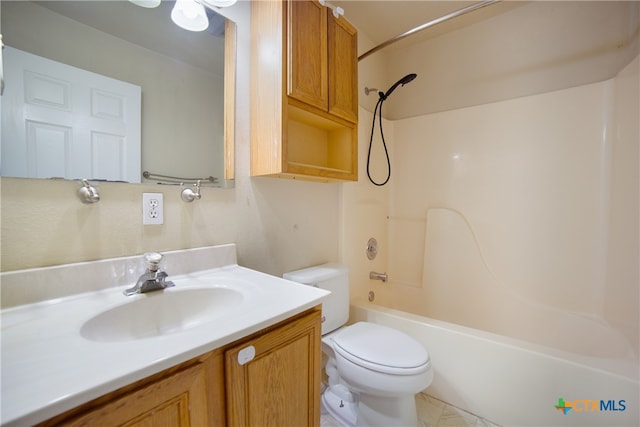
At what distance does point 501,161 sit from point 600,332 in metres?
1.14

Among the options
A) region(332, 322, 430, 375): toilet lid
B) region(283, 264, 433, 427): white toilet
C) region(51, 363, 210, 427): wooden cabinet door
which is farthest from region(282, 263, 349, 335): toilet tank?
region(51, 363, 210, 427): wooden cabinet door

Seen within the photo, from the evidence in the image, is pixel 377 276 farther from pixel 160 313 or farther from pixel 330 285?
pixel 160 313

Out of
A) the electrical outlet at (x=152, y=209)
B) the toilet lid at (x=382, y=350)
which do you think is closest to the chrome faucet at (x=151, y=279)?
the electrical outlet at (x=152, y=209)

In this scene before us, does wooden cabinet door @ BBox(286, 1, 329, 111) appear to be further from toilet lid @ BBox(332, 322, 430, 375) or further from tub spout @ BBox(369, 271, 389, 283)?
tub spout @ BBox(369, 271, 389, 283)

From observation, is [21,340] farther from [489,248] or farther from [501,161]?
[501,161]

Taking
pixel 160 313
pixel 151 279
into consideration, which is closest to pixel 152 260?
pixel 151 279

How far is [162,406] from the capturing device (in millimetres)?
486

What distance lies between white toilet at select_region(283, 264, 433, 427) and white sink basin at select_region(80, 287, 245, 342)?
47 centimetres

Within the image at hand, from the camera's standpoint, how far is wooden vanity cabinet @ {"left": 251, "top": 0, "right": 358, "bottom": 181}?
3.59ft

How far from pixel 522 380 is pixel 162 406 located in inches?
59.1

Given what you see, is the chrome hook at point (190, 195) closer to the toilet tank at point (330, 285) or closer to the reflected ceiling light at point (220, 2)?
the toilet tank at point (330, 285)

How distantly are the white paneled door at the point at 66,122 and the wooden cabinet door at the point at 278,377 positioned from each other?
724 millimetres

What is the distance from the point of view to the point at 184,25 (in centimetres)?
105

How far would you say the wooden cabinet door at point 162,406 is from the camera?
0.42 metres
